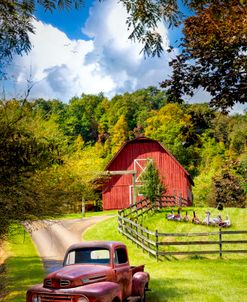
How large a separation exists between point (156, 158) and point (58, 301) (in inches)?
1566

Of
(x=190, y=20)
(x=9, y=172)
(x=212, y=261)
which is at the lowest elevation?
(x=212, y=261)

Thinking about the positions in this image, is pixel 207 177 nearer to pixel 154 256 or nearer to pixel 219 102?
pixel 154 256

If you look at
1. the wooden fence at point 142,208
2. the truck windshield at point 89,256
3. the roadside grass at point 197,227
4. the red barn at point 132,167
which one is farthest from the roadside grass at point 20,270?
the red barn at point 132,167

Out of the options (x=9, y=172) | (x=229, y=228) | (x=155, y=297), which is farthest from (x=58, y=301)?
(x=229, y=228)

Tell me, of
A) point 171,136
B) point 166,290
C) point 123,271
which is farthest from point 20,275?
point 171,136

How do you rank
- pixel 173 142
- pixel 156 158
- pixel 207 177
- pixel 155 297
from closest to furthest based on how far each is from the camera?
pixel 155 297 < pixel 156 158 < pixel 207 177 < pixel 173 142

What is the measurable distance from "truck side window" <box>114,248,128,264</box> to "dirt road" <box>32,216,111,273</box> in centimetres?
791

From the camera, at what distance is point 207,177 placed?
190 feet

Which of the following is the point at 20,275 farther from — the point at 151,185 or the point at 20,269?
the point at 151,185

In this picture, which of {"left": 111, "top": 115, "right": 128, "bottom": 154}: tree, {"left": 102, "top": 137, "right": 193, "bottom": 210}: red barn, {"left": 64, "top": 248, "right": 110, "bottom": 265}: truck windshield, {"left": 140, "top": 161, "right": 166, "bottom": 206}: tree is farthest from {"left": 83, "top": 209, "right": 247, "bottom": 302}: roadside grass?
{"left": 111, "top": 115, "right": 128, "bottom": 154}: tree

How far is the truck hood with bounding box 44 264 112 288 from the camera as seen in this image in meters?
9.28

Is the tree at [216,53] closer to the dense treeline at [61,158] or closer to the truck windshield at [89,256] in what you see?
the dense treeline at [61,158]

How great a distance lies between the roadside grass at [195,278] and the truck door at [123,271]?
2.23 metres

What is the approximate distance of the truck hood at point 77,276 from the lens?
9.28 metres
